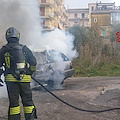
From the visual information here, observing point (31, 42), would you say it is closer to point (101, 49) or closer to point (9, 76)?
point (101, 49)

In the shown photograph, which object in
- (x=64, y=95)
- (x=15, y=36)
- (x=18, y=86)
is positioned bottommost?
(x=64, y=95)

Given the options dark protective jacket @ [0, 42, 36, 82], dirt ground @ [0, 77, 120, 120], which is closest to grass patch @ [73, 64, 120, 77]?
dirt ground @ [0, 77, 120, 120]

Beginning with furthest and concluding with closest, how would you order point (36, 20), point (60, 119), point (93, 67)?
1. point (93, 67)
2. point (36, 20)
3. point (60, 119)

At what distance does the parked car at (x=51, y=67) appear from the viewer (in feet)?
23.8

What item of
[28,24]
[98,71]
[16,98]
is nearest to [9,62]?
[16,98]

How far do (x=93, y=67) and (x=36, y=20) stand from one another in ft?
16.4

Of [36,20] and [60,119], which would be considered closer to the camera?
[60,119]

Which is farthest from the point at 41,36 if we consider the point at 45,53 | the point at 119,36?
the point at 119,36

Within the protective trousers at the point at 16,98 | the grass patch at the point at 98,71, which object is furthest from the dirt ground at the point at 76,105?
the grass patch at the point at 98,71

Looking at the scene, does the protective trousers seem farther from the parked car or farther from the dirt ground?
the parked car

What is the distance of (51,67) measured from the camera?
7.60m

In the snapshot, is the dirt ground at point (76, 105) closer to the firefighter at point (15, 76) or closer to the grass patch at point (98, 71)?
the firefighter at point (15, 76)

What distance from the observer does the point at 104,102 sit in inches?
220

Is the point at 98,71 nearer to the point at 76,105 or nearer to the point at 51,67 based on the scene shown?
the point at 51,67
